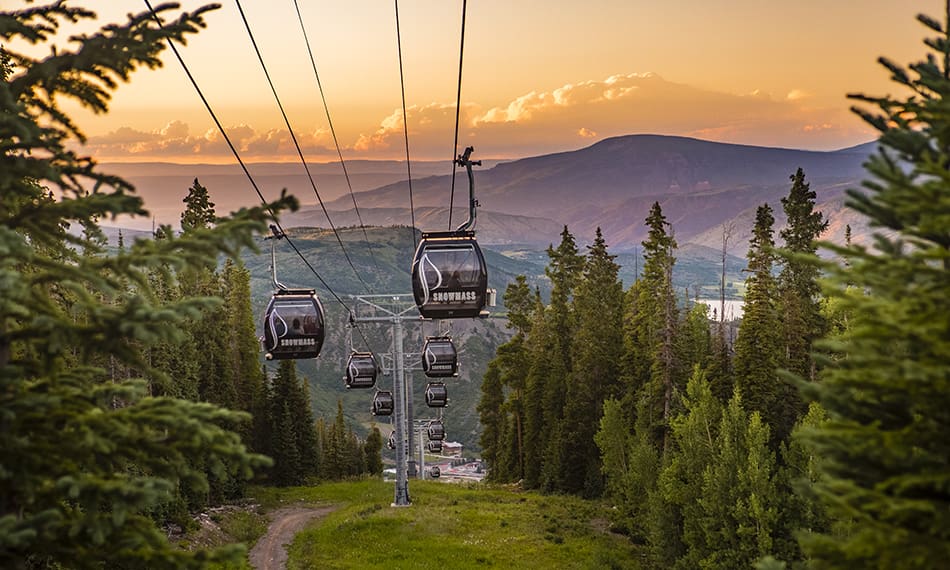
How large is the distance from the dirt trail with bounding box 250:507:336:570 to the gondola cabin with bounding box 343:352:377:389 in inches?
310

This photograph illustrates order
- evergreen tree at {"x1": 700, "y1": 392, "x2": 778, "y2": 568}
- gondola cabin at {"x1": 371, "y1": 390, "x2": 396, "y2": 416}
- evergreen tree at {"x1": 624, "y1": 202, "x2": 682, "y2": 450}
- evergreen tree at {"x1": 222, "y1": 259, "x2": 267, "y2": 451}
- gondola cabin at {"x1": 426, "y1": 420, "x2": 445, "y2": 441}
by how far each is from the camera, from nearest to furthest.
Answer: evergreen tree at {"x1": 700, "y1": 392, "x2": 778, "y2": 568} → evergreen tree at {"x1": 624, "y1": 202, "x2": 682, "y2": 450} → gondola cabin at {"x1": 371, "y1": 390, "x2": 396, "y2": 416} → evergreen tree at {"x1": 222, "y1": 259, "x2": 267, "y2": 451} → gondola cabin at {"x1": 426, "y1": 420, "x2": 445, "y2": 441}

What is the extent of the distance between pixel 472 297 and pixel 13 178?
13631mm

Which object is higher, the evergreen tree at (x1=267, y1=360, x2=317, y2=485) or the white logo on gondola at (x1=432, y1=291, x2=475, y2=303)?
the white logo on gondola at (x1=432, y1=291, x2=475, y2=303)

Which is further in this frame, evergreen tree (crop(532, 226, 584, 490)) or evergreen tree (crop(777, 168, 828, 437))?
evergreen tree (crop(532, 226, 584, 490))

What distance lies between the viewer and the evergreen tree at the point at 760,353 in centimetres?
4150

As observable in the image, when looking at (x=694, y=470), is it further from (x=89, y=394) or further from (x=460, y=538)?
(x=89, y=394)

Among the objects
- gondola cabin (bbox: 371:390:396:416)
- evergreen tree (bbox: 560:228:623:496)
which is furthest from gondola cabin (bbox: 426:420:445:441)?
gondola cabin (bbox: 371:390:396:416)

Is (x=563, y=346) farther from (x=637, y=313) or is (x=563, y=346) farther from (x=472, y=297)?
(x=472, y=297)

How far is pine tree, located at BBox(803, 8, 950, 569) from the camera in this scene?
671cm

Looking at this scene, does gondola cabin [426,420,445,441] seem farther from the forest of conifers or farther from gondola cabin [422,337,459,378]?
the forest of conifers

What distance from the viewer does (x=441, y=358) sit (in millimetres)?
43781

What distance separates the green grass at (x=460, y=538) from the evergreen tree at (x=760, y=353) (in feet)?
31.2

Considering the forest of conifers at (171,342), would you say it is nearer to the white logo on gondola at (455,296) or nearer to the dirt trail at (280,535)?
the white logo on gondola at (455,296)

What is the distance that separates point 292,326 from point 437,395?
2642cm
